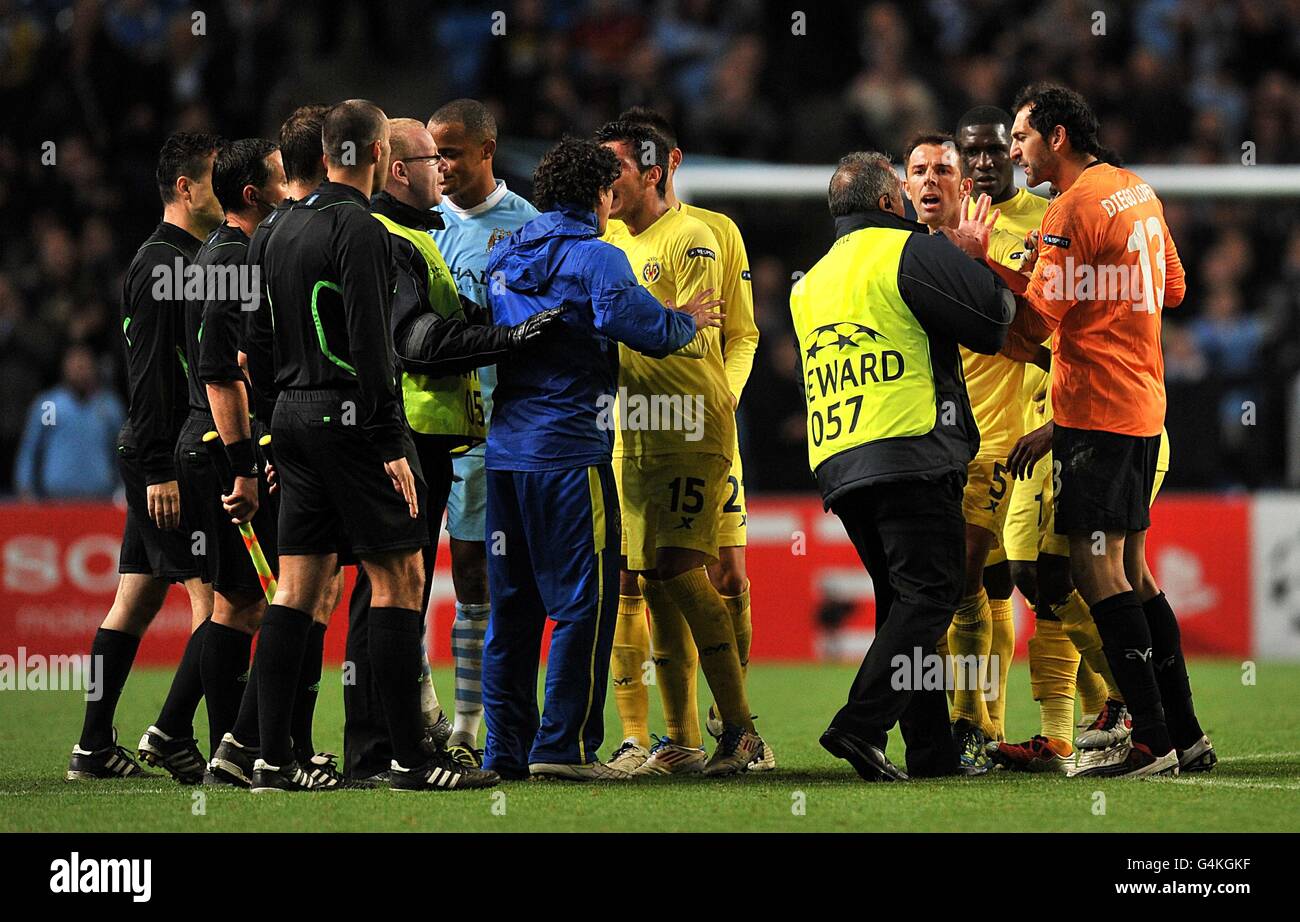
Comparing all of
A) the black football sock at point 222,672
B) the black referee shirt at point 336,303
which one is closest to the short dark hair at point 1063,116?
the black referee shirt at point 336,303

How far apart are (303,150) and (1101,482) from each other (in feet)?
10.0

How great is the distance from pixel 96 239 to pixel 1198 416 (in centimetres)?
841

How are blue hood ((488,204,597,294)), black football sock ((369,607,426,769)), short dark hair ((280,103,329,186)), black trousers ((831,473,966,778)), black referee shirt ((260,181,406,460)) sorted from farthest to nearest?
blue hood ((488,204,597,294)), short dark hair ((280,103,329,186)), black trousers ((831,473,966,778)), black football sock ((369,607,426,769)), black referee shirt ((260,181,406,460))

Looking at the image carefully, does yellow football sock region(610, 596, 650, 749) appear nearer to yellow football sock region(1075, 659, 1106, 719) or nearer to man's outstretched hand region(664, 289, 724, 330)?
man's outstretched hand region(664, 289, 724, 330)

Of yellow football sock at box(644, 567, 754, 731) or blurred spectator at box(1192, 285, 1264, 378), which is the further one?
blurred spectator at box(1192, 285, 1264, 378)

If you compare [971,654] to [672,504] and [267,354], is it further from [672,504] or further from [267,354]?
[267,354]

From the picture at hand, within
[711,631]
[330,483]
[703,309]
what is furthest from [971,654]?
[330,483]

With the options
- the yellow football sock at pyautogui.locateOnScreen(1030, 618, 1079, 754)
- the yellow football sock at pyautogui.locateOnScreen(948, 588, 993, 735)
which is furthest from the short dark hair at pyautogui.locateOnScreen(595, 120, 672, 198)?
the yellow football sock at pyautogui.locateOnScreen(1030, 618, 1079, 754)

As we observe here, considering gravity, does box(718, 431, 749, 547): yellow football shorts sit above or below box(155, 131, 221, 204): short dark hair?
below

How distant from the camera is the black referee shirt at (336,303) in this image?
589 centimetres

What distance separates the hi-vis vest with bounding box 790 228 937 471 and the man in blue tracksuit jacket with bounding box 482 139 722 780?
509mm

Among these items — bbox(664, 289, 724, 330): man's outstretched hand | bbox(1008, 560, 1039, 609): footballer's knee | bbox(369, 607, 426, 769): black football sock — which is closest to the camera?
bbox(369, 607, 426, 769): black football sock

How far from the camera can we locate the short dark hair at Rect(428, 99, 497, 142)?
717 centimetres

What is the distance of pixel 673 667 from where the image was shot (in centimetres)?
697
